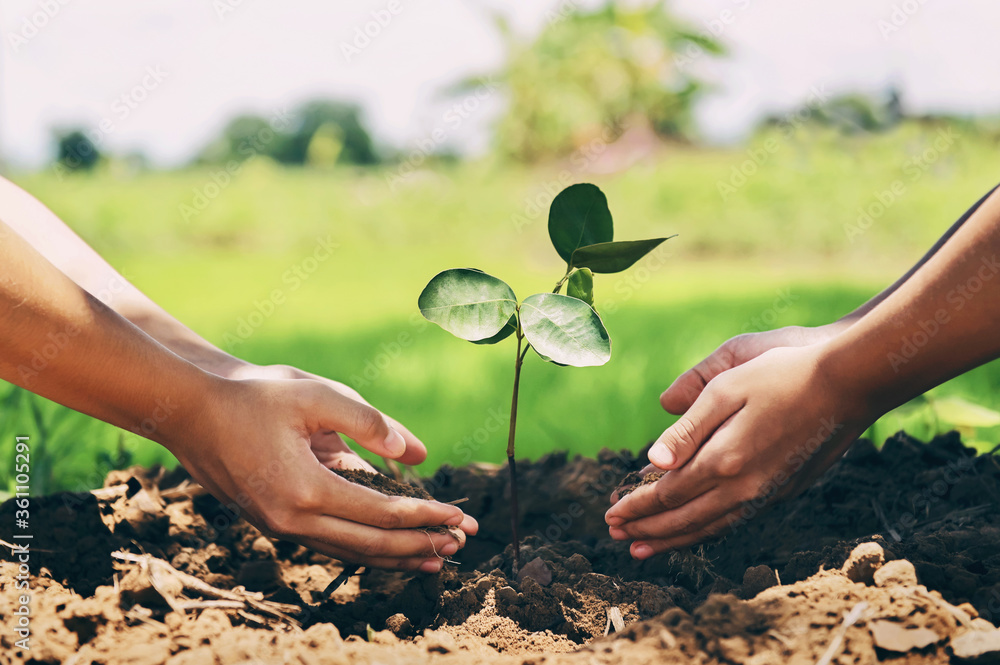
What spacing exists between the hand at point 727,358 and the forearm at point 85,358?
945mm

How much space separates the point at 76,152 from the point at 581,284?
1032 cm

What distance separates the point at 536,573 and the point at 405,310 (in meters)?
3.12

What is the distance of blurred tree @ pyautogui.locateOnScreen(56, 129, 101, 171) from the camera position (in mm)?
8828

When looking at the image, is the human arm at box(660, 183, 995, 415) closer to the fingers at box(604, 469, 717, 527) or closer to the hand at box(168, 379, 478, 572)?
the fingers at box(604, 469, 717, 527)

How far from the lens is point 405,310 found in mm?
4227

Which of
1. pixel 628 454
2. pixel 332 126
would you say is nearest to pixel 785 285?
pixel 628 454

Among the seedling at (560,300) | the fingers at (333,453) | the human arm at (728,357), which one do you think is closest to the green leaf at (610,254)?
the seedling at (560,300)

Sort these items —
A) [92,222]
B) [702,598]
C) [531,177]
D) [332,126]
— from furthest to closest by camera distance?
[332,126]
[531,177]
[92,222]
[702,598]

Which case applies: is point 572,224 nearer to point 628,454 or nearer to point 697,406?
point 697,406

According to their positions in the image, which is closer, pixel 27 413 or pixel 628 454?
pixel 628 454

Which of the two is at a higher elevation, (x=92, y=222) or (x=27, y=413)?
(x=92, y=222)

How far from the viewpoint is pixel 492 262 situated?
584 cm

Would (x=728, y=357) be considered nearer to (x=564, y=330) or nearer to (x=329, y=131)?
(x=564, y=330)

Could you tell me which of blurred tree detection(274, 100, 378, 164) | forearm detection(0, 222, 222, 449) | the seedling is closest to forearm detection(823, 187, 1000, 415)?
the seedling
